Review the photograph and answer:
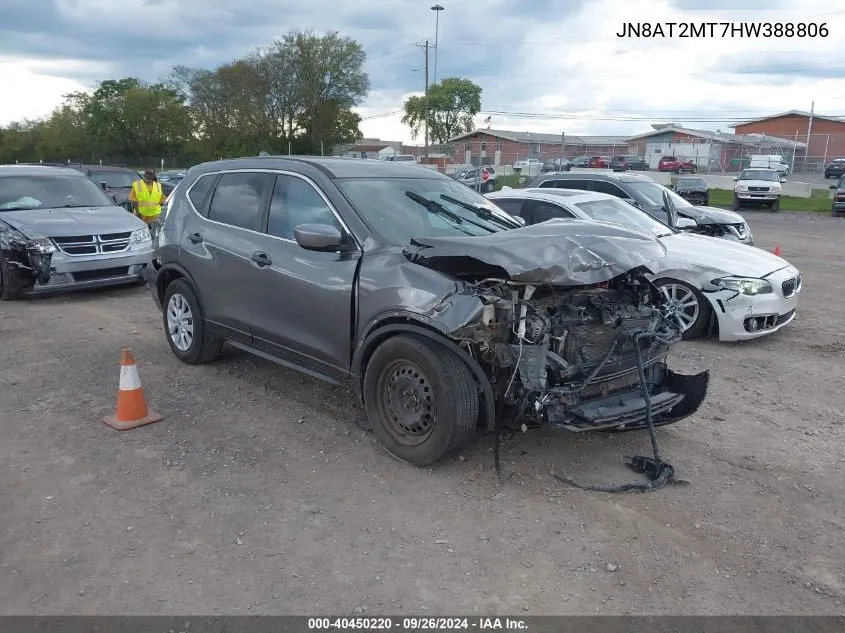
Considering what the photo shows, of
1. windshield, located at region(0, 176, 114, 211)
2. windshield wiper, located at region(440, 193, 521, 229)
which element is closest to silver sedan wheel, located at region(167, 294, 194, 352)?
windshield wiper, located at region(440, 193, 521, 229)

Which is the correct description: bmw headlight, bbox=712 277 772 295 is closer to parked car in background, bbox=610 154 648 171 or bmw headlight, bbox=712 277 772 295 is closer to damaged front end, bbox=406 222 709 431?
damaged front end, bbox=406 222 709 431

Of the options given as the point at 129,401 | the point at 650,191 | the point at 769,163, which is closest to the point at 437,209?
the point at 129,401

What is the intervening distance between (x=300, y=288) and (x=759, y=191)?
26872mm

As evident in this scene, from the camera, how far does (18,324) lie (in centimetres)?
795

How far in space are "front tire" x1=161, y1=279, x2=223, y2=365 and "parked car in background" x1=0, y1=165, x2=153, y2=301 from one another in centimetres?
339

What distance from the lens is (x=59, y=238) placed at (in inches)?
353

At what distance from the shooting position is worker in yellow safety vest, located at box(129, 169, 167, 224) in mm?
13445

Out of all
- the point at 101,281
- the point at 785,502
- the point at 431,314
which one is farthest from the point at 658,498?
the point at 101,281

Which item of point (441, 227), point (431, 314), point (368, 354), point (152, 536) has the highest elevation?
point (441, 227)

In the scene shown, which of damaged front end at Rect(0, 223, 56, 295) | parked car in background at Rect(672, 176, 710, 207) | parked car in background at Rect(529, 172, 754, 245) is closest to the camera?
damaged front end at Rect(0, 223, 56, 295)

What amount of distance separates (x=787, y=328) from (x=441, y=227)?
527 centimetres

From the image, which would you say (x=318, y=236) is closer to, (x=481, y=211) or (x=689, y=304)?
(x=481, y=211)

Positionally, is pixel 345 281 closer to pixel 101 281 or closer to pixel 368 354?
pixel 368 354

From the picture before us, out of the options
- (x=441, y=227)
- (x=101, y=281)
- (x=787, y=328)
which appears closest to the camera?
(x=441, y=227)
